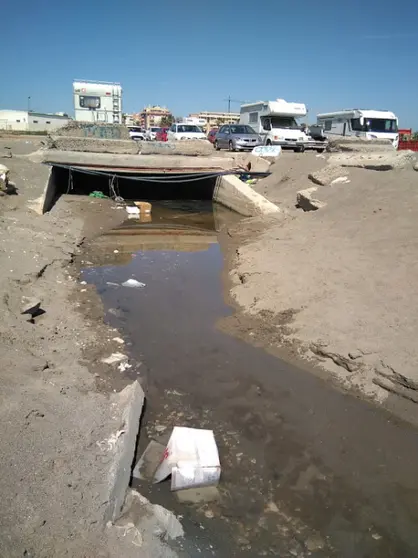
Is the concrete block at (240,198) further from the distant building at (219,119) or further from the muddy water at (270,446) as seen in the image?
the distant building at (219,119)

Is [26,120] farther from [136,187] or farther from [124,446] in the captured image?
[124,446]

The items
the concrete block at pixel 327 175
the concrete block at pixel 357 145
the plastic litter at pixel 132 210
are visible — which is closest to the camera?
the concrete block at pixel 327 175

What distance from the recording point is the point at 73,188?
55.4 feet

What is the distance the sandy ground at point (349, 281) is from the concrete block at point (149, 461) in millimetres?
2123

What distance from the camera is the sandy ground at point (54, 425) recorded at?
7.73ft

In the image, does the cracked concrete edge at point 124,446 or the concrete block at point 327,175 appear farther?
the concrete block at point 327,175

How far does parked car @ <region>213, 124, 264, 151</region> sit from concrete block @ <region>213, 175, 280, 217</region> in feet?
23.1

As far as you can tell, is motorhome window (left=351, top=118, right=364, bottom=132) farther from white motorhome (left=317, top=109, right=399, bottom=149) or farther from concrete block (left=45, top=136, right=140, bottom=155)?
concrete block (left=45, top=136, right=140, bottom=155)

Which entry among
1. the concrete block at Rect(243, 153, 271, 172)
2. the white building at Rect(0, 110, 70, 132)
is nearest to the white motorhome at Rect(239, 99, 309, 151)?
the concrete block at Rect(243, 153, 271, 172)

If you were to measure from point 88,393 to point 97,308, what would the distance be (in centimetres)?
256

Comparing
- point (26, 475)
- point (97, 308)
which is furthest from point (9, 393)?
point (97, 308)

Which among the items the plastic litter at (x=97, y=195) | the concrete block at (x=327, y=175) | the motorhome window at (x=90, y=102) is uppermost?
the motorhome window at (x=90, y=102)

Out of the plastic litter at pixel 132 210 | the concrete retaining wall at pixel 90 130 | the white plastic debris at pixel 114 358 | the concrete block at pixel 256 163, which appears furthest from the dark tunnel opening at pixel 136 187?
the white plastic debris at pixel 114 358

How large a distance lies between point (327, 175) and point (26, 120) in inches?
2006
